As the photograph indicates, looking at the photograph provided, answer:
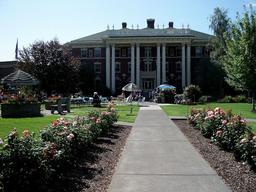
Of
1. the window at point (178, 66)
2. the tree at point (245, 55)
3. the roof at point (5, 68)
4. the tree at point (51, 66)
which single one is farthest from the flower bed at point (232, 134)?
the roof at point (5, 68)

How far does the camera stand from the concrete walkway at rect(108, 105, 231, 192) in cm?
733

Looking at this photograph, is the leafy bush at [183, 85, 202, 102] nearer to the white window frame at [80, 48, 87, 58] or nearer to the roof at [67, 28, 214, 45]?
the roof at [67, 28, 214, 45]

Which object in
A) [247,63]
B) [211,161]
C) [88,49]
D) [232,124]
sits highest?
[88,49]

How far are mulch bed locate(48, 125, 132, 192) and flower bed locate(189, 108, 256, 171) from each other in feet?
9.53

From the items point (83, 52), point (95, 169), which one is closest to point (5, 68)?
point (83, 52)

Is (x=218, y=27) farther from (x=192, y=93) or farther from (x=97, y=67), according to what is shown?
(x=97, y=67)

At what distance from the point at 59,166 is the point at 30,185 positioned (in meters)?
1.24

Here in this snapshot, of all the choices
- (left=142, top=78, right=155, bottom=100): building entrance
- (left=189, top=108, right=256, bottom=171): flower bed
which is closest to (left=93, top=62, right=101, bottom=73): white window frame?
(left=142, top=78, right=155, bottom=100): building entrance

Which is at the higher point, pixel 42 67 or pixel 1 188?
pixel 42 67

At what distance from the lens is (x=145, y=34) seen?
75875 millimetres

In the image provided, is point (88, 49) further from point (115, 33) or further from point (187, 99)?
point (187, 99)

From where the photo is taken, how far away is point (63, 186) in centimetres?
738

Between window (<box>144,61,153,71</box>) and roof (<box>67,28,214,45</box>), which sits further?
window (<box>144,61,153,71</box>)

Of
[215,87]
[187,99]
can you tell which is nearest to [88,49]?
[215,87]
